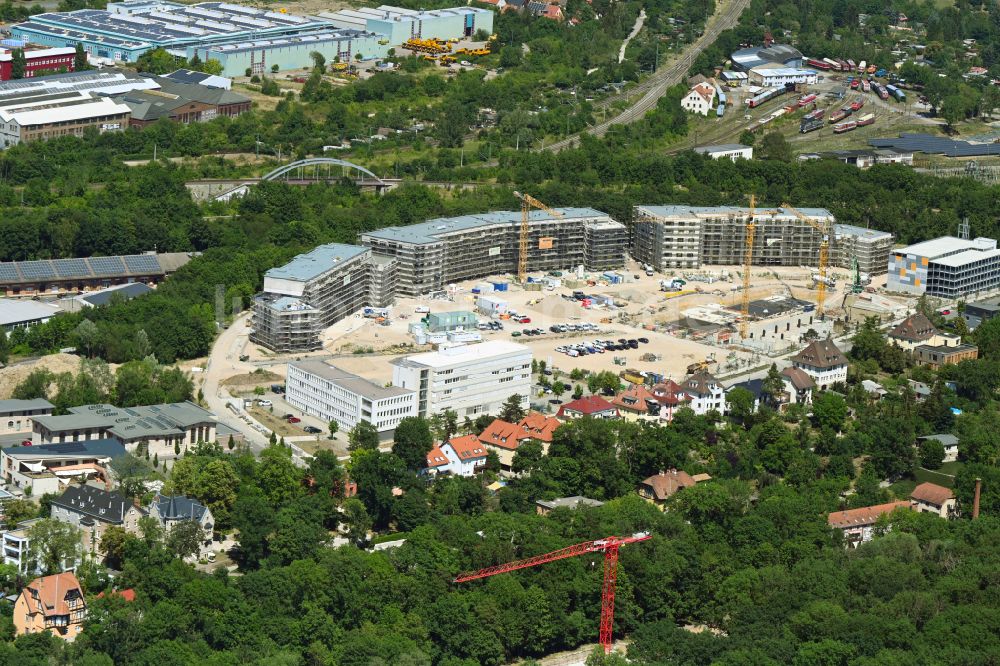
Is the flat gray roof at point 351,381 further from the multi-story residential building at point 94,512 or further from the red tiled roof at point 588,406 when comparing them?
the multi-story residential building at point 94,512

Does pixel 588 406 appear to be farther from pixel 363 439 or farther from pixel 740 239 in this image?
pixel 740 239

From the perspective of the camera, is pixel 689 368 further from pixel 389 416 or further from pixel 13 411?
pixel 13 411

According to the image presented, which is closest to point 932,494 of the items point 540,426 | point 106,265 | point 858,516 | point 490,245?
point 858,516

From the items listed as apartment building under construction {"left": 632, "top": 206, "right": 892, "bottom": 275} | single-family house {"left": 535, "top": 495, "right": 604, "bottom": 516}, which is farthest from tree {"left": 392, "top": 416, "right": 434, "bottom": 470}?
apartment building under construction {"left": 632, "top": 206, "right": 892, "bottom": 275}

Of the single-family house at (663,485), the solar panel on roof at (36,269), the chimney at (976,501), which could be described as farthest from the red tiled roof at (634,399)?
the solar panel on roof at (36,269)

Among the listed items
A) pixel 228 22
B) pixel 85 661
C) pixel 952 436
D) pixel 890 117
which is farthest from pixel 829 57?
pixel 85 661

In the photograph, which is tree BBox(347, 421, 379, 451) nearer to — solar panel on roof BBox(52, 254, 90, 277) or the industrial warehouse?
solar panel on roof BBox(52, 254, 90, 277)
